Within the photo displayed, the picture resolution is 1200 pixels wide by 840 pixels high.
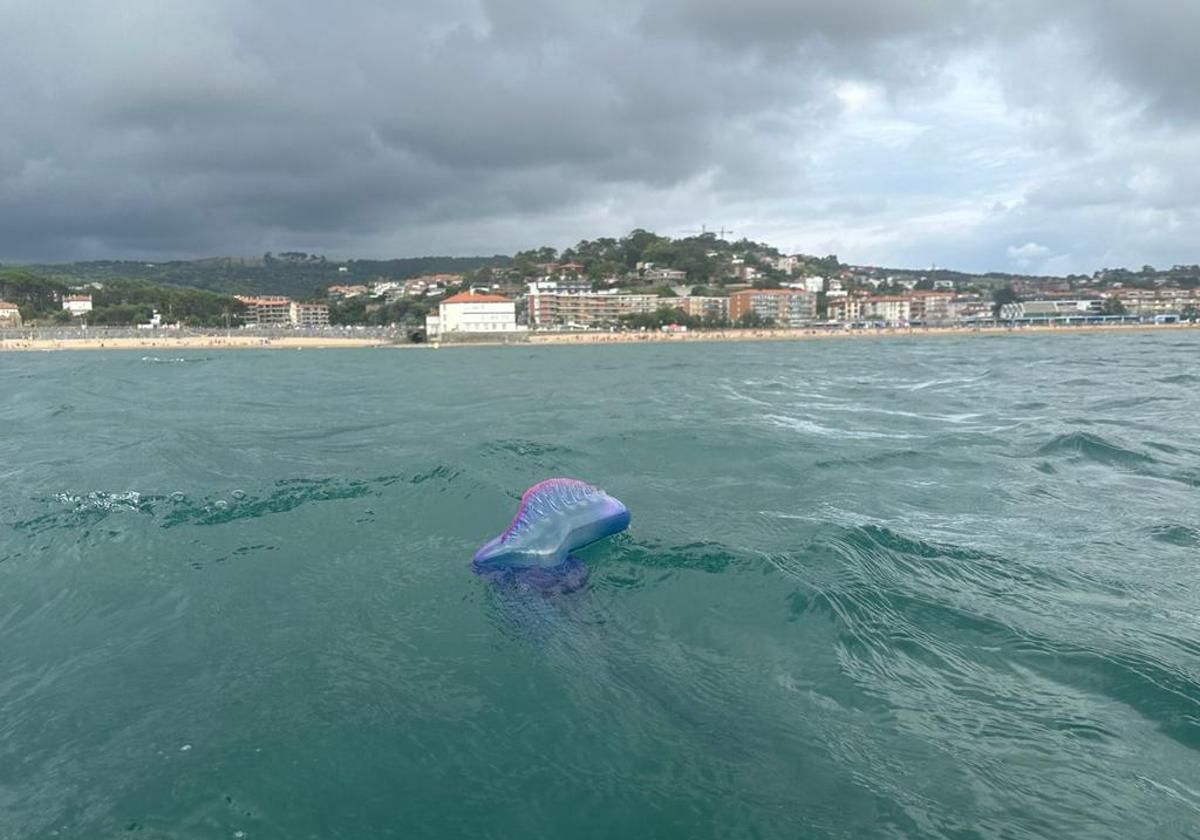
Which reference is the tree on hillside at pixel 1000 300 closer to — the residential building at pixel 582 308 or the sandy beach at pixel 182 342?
the residential building at pixel 582 308

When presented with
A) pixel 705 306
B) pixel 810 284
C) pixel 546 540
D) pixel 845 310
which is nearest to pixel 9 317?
pixel 705 306

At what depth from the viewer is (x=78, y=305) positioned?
366 ft

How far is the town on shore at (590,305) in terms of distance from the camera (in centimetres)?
10731

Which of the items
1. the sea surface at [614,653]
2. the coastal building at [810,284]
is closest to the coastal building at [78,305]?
the sea surface at [614,653]

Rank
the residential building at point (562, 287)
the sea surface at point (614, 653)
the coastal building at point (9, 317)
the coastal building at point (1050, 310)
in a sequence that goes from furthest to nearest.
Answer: the coastal building at point (1050, 310)
the residential building at point (562, 287)
the coastal building at point (9, 317)
the sea surface at point (614, 653)

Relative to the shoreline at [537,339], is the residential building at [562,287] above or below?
above

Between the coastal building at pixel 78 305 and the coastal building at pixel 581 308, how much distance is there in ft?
219

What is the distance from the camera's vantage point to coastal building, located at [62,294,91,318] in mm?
108963

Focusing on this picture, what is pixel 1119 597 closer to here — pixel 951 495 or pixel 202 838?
pixel 951 495

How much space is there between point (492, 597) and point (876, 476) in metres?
7.67

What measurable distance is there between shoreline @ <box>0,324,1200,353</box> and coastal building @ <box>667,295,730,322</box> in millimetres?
13013

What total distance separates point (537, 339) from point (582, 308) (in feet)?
65.4

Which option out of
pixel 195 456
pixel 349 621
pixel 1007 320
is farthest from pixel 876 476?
pixel 1007 320

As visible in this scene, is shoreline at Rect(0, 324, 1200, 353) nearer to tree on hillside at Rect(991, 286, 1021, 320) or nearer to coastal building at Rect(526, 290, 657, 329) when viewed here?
coastal building at Rect(526, 290, 657, 329)
